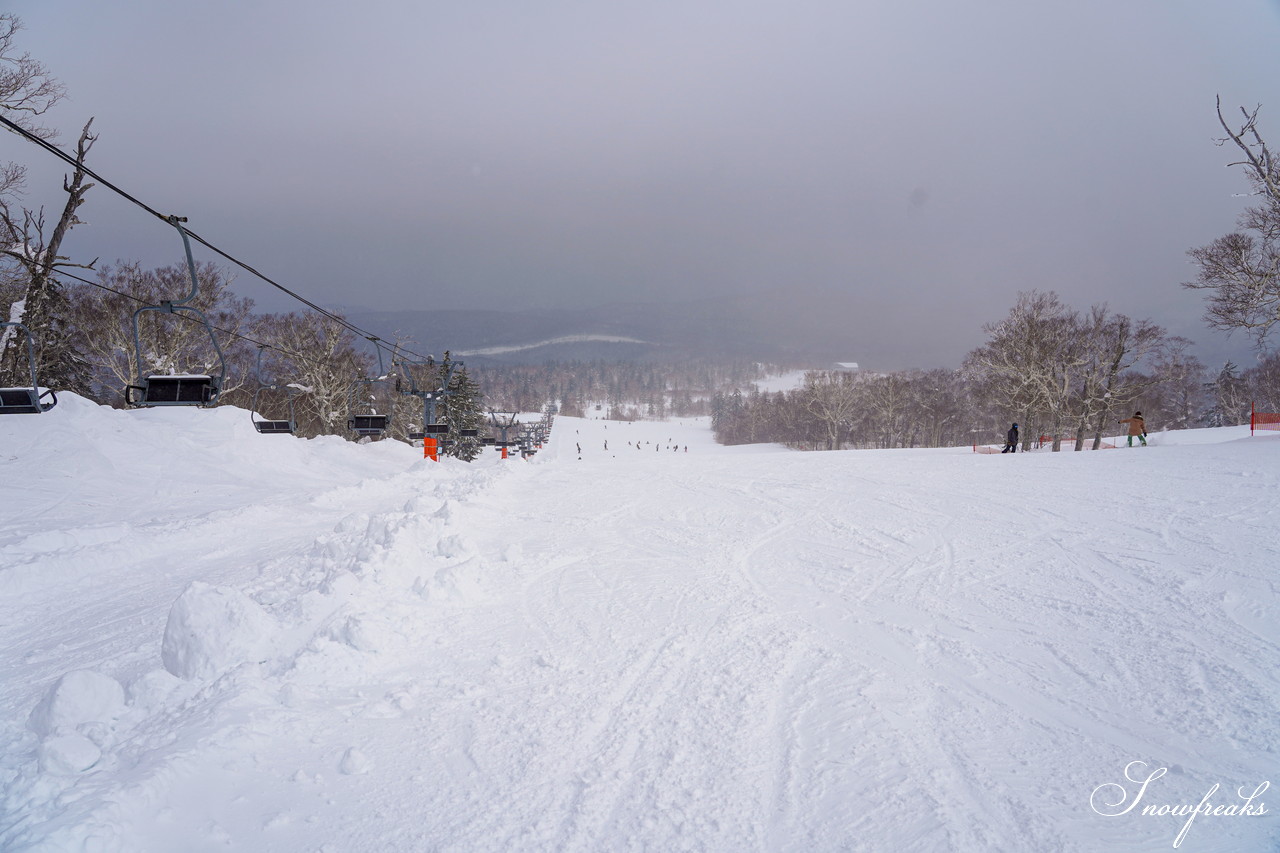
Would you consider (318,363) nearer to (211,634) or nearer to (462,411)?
(462,411)

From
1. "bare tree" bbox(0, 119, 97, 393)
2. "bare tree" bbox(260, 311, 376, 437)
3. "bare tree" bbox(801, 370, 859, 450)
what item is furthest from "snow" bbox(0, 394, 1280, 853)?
"bare tree" bbox(801, 370, 859, 450)

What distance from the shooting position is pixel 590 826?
284 cm

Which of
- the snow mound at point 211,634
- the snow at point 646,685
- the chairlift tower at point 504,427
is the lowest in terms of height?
the snow at point 646,685

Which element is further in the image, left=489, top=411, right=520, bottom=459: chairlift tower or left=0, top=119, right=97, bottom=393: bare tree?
left=489, top=411, right=520, bottom=459: chairlift tower

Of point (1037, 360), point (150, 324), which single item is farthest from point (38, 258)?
point (1037, 360)

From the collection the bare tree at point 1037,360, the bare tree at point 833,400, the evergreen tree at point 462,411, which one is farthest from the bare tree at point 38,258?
the bare tree at point 833,400

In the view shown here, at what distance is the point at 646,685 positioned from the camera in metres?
4.22

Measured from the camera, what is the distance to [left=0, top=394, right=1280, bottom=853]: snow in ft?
9.50

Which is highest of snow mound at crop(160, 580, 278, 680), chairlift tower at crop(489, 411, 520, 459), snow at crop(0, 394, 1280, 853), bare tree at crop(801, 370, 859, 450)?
bare tree at crop(801, 370, 859, 450)

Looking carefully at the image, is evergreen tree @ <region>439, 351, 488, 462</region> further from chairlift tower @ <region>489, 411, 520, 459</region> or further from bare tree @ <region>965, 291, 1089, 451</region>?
bare tree @ <region>965, 291, 1089, 451</region>

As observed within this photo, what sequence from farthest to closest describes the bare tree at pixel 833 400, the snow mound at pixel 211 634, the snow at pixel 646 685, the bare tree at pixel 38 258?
1. the bare tree at pixel 833 400
2. the bare tree at pixel 38 258
3. the snow mound at pixel 211 634
4. the snow at pixel 646 685

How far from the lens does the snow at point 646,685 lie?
2895 mm

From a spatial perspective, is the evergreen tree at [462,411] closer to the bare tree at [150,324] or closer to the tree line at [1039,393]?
the bare tree at [150,324]

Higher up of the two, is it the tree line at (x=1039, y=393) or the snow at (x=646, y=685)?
the tree line at (x=1039, y=393)
